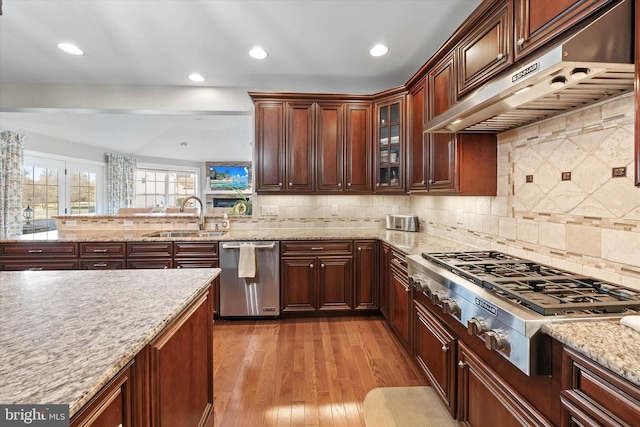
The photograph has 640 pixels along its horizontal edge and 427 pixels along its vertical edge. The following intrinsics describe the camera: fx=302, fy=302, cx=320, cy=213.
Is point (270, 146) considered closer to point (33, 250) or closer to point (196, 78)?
point (196, 78)

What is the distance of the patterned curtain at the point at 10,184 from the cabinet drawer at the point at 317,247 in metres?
4.62

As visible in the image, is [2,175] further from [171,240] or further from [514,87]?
[514,87]

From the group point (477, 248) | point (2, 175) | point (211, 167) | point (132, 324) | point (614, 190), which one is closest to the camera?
point (132, 324)

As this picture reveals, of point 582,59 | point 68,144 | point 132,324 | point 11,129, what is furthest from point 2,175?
point 582,59

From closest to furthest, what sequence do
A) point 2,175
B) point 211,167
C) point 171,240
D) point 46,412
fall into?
point 46,412
point 171,240
point 2,175
point 211,167

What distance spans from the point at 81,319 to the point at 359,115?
3020mm

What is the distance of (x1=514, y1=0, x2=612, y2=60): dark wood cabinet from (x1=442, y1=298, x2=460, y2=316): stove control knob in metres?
1.20

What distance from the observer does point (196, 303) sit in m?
1.40

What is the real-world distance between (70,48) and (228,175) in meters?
6.78

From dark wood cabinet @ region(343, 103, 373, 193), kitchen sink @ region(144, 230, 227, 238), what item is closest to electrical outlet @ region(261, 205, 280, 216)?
kitchen sink @ region(144, 230, 227, 238)

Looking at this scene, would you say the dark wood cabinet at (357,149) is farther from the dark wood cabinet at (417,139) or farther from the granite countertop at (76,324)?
the granite countertop at (76,324)

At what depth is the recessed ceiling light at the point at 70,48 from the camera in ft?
8.70

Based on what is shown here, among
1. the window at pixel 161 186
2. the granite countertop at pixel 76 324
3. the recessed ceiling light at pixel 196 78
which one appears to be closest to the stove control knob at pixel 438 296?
the granite countertop at pixel 76 324

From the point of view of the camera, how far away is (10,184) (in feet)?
15.3
